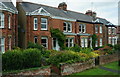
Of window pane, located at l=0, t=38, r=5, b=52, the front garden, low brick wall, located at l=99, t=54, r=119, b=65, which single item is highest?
window pane, located at l=0, t=38, r=5, b=52

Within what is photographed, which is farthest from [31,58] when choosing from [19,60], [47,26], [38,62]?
[47,26]

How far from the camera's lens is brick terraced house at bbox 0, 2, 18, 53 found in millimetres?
17209

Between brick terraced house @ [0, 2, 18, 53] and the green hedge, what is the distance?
6.14 metres

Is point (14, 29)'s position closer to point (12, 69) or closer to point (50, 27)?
point (50, 27)

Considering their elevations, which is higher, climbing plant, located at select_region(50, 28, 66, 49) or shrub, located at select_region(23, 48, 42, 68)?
climbing plant, located at select_region(50, 28, 66, 49)

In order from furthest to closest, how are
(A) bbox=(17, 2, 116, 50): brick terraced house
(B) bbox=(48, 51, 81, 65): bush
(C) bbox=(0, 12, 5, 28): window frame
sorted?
(A) bbox=(17, 2, 116, 50): brick terraced house < (C) bbox=(0, 12, 5, 28): window frame < (B) bbox=(48, 51, 81, 65): bush

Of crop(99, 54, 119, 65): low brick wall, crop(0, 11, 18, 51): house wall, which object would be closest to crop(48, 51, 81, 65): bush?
crop(99, 54, 119, 65): low brick wall

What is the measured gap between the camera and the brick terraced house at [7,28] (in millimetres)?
17209

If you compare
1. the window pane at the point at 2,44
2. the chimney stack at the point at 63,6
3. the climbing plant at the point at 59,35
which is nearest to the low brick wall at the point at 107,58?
the climbing plant at the point at 59,35

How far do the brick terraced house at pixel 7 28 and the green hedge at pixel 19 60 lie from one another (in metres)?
6.14

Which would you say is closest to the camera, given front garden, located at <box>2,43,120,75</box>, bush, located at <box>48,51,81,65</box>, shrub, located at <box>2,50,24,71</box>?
shrub, located at <box>2,50,24,71</box>

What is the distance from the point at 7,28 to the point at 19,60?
312 inches

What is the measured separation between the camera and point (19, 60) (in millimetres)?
11891

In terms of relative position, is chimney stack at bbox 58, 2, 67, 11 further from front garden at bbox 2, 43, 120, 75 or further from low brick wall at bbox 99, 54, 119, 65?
front garden at bbox 2, 43, 120, 75
